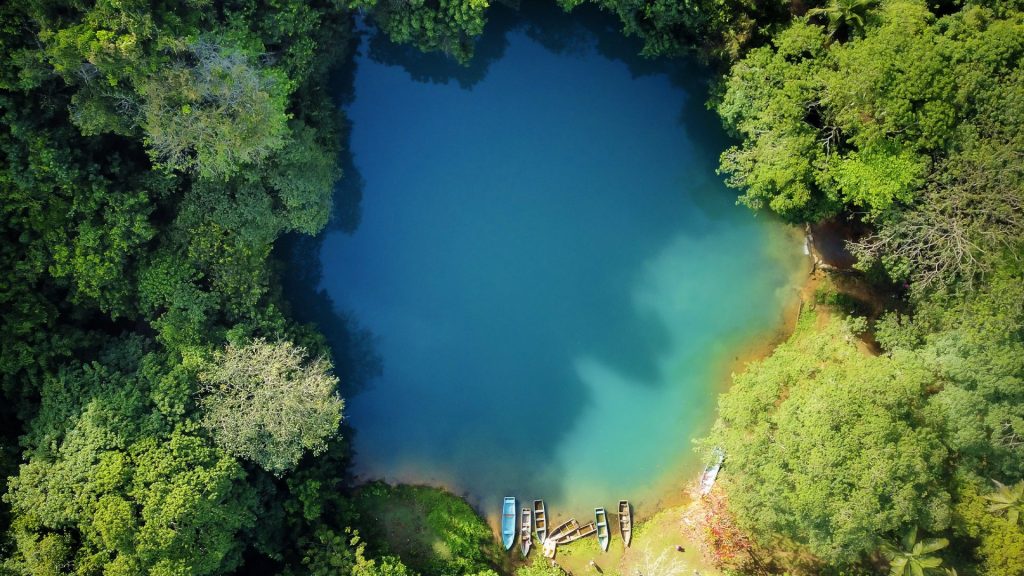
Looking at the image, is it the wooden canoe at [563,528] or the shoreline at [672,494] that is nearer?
the shoreline at [672,494]

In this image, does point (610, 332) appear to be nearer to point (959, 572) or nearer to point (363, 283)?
point (363, 283)

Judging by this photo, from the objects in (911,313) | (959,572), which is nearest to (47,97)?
(911,313)

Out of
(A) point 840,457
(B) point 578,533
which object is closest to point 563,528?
(B) point 578,533

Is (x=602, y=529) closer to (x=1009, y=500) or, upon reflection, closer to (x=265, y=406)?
(x=1009, y=500)

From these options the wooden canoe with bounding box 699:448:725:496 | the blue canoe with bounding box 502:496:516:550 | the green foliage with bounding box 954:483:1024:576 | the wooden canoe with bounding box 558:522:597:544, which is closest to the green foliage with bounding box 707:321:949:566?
the green foliage with bounding box 954:483:1024:576

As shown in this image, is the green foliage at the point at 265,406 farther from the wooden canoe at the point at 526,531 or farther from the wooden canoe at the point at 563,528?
the wooden canoe at the point at 563,528

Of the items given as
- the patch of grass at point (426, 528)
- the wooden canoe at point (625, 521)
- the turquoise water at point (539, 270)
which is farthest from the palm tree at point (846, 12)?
the patch of grass at point (426, 528)

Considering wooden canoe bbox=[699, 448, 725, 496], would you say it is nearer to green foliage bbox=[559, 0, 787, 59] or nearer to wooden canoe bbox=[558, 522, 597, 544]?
wooden canoe bbox=[558, 522, 597, 544]
